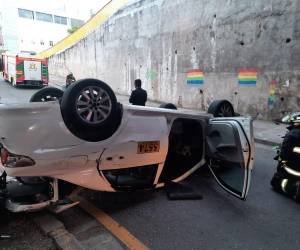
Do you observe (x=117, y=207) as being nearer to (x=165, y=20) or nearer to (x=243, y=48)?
(x=243, y=48)

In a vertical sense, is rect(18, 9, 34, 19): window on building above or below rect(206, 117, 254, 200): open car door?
above

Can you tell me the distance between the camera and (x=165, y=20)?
13.7m

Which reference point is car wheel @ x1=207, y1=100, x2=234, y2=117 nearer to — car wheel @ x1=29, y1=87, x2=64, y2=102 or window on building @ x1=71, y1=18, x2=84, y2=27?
car wheel @ x1=29, y1=87, x2=64, y2=102

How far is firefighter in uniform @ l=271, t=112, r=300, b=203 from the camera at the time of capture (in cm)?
359

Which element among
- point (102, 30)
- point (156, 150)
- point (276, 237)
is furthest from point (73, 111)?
point (102, 30)

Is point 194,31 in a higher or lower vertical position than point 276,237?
higher

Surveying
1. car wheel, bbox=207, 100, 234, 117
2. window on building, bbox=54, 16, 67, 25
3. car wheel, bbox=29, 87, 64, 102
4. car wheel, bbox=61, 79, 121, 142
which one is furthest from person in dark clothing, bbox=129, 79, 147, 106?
window on building, bbox=54, 16, 67, 25

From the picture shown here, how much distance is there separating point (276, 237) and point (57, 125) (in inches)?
99.4

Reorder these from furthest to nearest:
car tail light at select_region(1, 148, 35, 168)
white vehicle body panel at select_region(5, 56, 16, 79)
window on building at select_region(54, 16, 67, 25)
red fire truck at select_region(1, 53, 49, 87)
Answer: window on building at select_region(54, 16, 67, 25)
white vehicle body panel at select_region(5, 56, 16, 79)
red fire truck at select_region(1, 53, 49, 87)
car tail light at select_region(1, 148, 35, 168)

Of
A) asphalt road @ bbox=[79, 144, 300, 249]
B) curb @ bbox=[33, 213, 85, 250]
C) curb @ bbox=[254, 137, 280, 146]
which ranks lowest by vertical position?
asphalt road @ bbox=[79, 144, 300, 249]

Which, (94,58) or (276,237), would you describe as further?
(94,58)

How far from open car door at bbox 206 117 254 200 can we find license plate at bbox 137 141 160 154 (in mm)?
974

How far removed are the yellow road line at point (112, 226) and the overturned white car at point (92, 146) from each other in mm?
355

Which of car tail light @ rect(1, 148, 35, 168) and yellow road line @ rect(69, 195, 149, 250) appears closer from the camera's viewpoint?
car tail light @ rect(1, 148, 35, 168)
